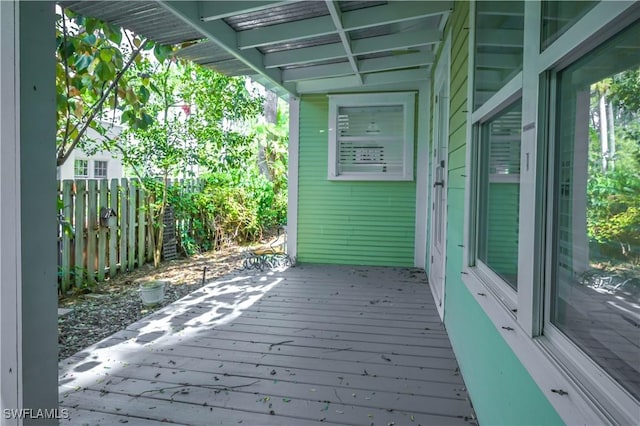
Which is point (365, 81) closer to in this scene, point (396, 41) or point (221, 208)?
point (396, 41)

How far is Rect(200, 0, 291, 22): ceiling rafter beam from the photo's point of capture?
2934 mm

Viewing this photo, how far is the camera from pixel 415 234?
553cm

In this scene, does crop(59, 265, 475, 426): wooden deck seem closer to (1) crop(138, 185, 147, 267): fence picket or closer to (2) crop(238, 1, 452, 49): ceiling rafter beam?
(1) crop(138, 185, 147, 267): fence picket

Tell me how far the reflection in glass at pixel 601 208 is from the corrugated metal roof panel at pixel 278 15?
265 cm

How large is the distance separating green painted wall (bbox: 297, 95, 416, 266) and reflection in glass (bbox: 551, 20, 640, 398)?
441 cm

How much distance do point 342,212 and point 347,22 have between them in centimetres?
280

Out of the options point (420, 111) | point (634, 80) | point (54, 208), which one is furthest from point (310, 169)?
point (634, 80)

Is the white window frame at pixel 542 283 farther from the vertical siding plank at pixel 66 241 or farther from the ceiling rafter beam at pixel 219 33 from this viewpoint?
the vertical siding plank at pixel 66 241

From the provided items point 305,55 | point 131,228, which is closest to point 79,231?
point 131,228

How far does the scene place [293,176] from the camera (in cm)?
584

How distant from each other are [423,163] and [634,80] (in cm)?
466

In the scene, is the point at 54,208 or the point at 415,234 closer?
the point at 54,208

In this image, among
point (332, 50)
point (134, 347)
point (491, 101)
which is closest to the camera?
point (491, 101)

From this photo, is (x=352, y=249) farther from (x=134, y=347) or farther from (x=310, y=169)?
(x=134, y=347)
